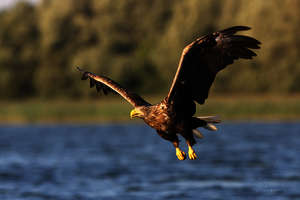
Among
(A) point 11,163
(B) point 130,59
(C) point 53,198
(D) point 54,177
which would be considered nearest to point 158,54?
(B) point 130,59

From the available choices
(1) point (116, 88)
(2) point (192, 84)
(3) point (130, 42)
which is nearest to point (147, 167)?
(1) point (116, 88)

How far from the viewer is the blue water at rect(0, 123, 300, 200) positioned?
63.2 ft

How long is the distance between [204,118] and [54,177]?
1220 centimetres

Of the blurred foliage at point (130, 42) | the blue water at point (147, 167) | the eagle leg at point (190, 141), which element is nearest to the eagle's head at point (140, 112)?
the eagle leg at point (190, 141)

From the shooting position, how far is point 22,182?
22094 millimetres

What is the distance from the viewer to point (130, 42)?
59.6 meters

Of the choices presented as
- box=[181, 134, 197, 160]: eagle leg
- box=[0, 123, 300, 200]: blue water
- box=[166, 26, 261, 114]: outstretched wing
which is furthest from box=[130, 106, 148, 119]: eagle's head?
box=[0, 123, 300, 200]: blue water

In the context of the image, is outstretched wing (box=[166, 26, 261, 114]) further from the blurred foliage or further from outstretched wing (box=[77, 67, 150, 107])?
the blurred foliage

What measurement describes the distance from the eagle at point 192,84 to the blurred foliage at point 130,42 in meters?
Answer: 32.8

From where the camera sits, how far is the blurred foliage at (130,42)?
4491 cm

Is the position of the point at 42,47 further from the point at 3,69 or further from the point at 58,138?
the point at 58,138

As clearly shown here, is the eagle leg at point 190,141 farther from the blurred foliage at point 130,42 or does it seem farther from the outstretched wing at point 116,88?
the blurred foliage at point 130,42

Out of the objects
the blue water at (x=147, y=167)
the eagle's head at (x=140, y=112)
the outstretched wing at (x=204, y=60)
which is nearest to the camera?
the outstretched wing at (x=204, y=60)

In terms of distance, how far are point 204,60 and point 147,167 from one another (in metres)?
14.4
